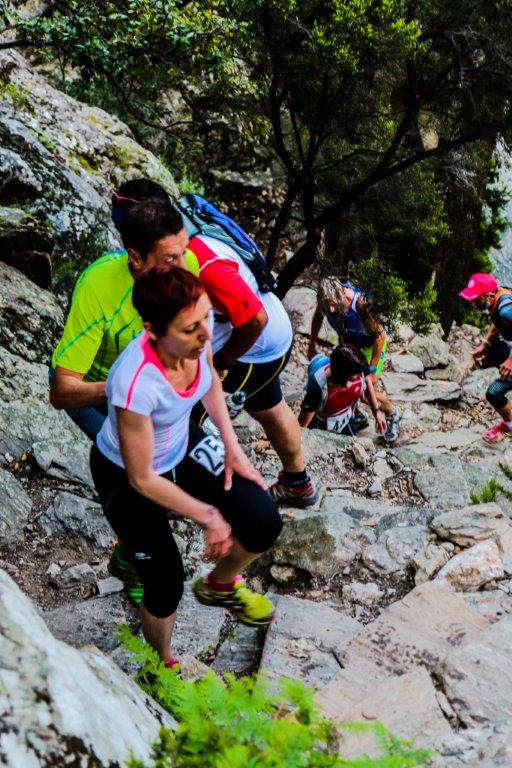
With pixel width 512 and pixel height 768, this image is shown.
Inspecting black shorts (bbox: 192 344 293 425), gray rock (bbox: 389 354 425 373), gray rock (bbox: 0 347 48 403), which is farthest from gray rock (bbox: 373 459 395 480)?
gray rock (bbox: 389 354 425 373)

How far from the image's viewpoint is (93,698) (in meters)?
2.13

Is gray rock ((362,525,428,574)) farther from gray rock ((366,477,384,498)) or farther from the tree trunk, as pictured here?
the tree trunk

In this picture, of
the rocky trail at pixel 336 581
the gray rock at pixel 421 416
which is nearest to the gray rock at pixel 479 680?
the rocky trail at pixel 336 581

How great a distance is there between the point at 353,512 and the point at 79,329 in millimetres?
3237

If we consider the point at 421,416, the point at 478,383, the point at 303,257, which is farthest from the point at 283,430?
the point at 478,383

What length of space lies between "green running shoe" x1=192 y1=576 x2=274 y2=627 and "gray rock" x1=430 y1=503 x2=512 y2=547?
5.33 ft

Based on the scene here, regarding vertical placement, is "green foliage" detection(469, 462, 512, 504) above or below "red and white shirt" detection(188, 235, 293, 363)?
below

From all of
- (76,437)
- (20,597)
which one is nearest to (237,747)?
(20,597)

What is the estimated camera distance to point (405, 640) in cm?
376

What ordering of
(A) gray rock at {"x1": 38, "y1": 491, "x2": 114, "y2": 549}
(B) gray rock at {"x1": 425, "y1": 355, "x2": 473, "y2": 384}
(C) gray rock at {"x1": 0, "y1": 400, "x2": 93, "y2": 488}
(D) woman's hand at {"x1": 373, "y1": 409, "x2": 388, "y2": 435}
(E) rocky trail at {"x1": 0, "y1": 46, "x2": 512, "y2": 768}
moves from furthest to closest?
(B) gray rock at {"x1": 425, "y1": 355, "x2": 473, "y2": 384} → (D) woman's hand at {"x1": 373, "y1": 409, "x2": 388, "y2": 435} → (C) gray rock at {"x1": 0, "y1": 400, "x2": 93, "y2": 488} → (A) gray rock at {"x1": 38, "y1": 491, "x2": 114, "y2": 549} → (E) rocky trail at {"x1": 0, "y1": 46, "x2": 512, "y2": 768}

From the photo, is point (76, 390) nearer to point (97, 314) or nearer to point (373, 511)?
point (97, 314)

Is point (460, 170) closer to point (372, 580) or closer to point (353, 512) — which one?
point (353, 512)

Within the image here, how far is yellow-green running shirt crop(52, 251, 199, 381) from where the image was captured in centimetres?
335

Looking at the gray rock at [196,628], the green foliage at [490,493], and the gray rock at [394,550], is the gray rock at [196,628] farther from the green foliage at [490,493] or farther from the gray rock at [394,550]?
the green foliage at [490,493]
